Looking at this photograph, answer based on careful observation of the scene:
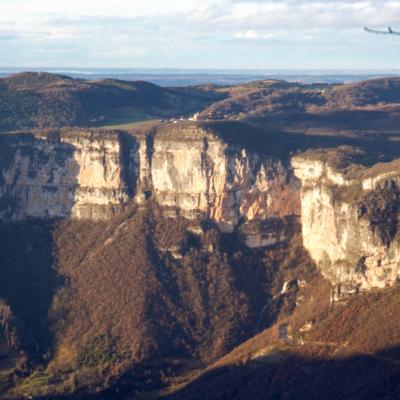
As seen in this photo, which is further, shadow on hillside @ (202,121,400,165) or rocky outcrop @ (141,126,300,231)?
shadow on hillside @ (202,121,400,165)

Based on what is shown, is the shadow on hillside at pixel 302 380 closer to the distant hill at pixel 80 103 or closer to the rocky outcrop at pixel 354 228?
the rocky outcrop at pixel 354 228

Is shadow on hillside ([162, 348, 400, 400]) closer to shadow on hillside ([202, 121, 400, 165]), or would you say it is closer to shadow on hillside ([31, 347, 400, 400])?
shadow on hillside ([31, 347, 400, 400])

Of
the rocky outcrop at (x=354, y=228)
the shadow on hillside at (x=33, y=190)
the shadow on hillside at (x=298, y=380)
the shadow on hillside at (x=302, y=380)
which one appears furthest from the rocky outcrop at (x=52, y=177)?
the shadow on hillside at (x=302, y=380)

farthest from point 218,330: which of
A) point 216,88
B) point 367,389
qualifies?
point 216,88

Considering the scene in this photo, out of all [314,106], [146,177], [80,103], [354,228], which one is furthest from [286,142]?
[314,106]

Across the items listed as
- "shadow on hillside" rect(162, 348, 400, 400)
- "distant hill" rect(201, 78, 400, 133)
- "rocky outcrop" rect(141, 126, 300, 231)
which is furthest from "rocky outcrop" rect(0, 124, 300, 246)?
"distant hill" rect(201, 78, 400, 133)

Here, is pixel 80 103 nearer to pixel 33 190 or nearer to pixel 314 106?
pixel 33 190
